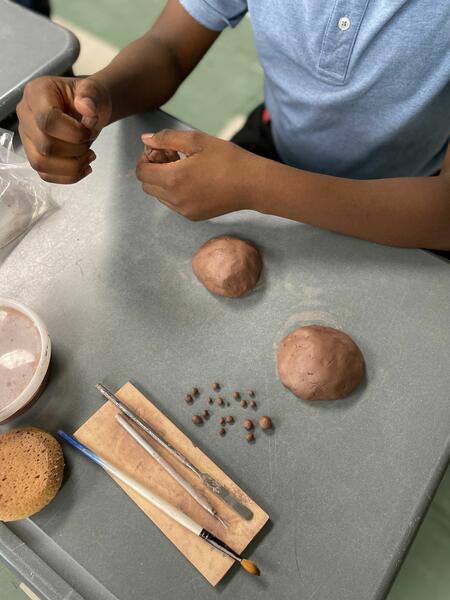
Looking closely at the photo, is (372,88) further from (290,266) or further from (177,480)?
(177,480)

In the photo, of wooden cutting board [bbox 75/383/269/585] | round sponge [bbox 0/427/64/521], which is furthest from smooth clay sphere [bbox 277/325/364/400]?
round sponge [bbox 0/427/64/521]

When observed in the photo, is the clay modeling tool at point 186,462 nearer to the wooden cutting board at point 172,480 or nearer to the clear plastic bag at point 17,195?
the wooden cutting board at point 172,480

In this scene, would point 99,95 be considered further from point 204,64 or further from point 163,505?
point 204,64

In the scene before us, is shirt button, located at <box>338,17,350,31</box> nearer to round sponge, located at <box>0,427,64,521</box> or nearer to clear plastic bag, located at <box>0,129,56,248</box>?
clear plastic bag, located at <box>0,129,56,248</box>

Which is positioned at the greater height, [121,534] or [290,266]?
[290,266]

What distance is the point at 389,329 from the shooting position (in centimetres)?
65

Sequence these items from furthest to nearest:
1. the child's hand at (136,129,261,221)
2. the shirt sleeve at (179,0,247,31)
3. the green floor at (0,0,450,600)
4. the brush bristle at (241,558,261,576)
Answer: the green floor at (0,0,450,600), the shirt sleeve at (179,0,247,31), the child's hand at (136,129,261,221), the brush bristle at (241,558,261,576)

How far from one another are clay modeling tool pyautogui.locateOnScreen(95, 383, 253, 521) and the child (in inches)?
10.1

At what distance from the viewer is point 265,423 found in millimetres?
604

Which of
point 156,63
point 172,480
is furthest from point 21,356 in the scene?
point 156,63

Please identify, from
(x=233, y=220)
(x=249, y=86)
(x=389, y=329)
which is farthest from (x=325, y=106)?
(x=249, y=86)

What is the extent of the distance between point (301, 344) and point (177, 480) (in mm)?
216

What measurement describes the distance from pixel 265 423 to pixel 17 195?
46cm

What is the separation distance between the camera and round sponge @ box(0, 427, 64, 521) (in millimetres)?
560
